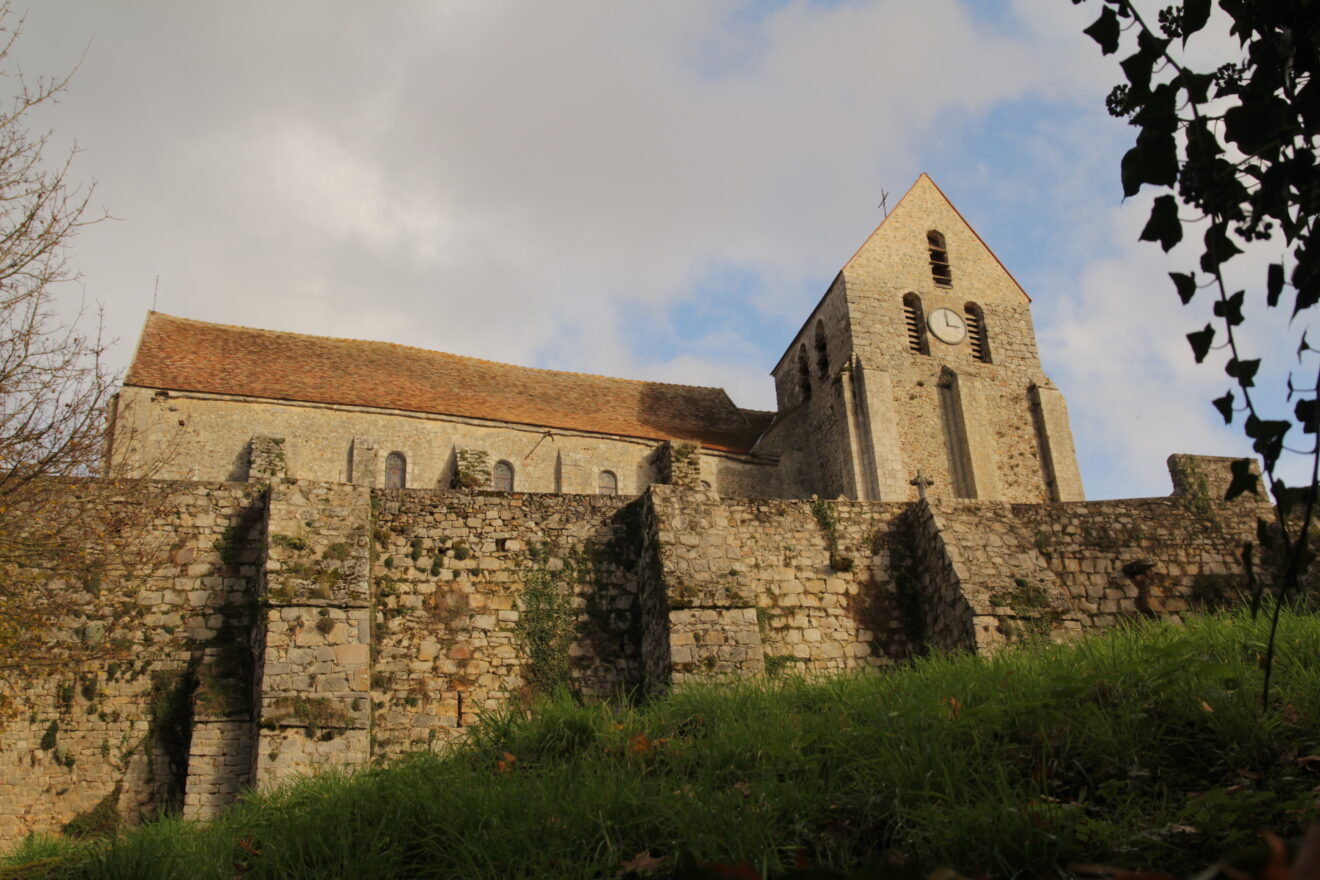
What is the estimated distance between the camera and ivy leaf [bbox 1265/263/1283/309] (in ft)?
12.6

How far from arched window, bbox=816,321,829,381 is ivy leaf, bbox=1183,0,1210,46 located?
26.3 metres

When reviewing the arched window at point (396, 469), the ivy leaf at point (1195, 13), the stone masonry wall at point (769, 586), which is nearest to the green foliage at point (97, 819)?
the stone masonry wall at point (769, 586)

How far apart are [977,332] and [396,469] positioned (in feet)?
58.0

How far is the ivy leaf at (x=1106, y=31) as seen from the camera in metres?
3.92

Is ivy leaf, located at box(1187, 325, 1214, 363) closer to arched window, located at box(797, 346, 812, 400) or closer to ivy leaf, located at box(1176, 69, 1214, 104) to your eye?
ivy leaf, located at box(1176, 69, 1214, 104)

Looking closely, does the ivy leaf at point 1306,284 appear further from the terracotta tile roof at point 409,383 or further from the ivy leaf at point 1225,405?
the terracotta tile roof at point 409,383

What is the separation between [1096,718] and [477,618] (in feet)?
27.7

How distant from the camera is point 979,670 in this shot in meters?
8.19

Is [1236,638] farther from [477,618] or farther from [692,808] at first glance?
[477,618]

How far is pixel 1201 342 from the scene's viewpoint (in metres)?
3.89

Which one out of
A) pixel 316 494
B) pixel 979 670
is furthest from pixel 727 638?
pixel 316 494

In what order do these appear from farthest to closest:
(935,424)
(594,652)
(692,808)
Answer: (935,424) < (594,652) < (692,808)

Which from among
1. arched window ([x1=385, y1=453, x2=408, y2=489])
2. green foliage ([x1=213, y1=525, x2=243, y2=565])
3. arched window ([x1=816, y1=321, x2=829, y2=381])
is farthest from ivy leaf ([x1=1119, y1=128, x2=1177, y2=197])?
arched window ([x1=816, y1=321, x2=829, y2=381])

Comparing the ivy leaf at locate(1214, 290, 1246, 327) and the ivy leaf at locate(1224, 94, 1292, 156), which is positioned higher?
the ivy leaf at locate(1224, 94, 1292, 156)
